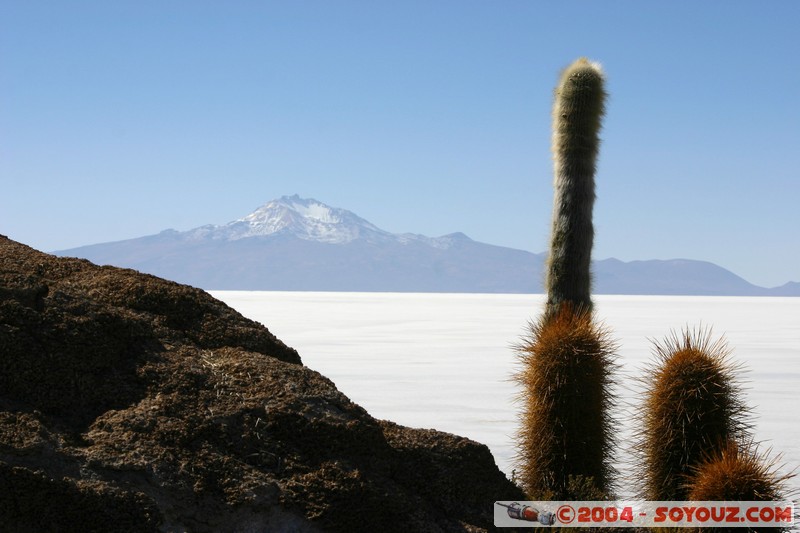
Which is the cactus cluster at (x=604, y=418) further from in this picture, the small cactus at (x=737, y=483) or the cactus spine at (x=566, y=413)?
the small cactus at (x=737, y=483)

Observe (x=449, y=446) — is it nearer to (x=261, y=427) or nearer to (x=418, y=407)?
(x=261, y=427)

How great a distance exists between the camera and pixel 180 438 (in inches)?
198

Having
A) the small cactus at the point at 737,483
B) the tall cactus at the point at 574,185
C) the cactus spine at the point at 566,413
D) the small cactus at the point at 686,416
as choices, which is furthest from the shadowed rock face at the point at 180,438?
the tall cactus at the point at 574,185

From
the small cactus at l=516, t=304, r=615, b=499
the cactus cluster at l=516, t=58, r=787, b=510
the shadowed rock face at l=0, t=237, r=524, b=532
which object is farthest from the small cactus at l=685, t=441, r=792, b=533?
the shadowed rock face at l=0, t=237, r=524, b=532

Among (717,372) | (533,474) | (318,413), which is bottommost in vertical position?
(533,474)

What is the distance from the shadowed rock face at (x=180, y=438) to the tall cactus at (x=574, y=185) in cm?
313

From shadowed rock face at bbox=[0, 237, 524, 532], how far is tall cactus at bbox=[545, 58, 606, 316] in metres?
3.13

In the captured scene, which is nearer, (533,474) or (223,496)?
(223,496)

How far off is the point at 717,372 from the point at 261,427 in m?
3.69

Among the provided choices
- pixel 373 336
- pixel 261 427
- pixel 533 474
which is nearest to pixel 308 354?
pixel 373 336

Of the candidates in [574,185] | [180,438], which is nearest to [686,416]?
[574,185]

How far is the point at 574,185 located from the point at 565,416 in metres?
2.83

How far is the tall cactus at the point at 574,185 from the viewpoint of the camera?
8.84 metres

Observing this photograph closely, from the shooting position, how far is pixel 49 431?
15.9 feet
